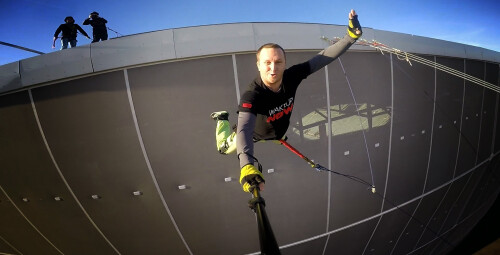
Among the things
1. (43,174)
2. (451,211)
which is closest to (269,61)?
(43,174)

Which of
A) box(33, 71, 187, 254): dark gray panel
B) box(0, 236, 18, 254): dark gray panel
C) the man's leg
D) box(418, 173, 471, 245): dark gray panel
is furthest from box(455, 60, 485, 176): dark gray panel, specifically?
box(0, 236, 18, 254): dark gray panel

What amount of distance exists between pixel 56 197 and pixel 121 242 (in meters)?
2.35

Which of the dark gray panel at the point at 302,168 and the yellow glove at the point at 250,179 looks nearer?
the yellow glove at the point at 250,179

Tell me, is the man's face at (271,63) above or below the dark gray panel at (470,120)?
above

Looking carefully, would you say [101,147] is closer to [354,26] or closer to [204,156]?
[204,156]

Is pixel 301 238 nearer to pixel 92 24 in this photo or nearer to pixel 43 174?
pixel 43 174

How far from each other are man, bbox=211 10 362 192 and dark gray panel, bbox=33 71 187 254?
3.45 meters

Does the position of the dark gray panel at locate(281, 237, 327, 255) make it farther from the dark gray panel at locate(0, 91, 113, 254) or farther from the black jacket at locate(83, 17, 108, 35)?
the black jacket at locate(83, 17, 108, 35)

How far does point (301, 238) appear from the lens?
6.55m

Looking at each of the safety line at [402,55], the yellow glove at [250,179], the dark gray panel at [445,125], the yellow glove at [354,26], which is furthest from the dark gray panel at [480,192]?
the yellow glove at [250,179]

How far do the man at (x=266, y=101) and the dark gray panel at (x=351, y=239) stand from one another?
6.28 m

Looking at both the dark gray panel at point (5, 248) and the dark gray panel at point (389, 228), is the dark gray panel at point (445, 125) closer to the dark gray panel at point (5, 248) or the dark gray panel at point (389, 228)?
the dark gray panel at point (389, 228)

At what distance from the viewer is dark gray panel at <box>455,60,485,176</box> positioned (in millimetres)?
8320

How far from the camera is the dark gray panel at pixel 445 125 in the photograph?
7.39 meters
